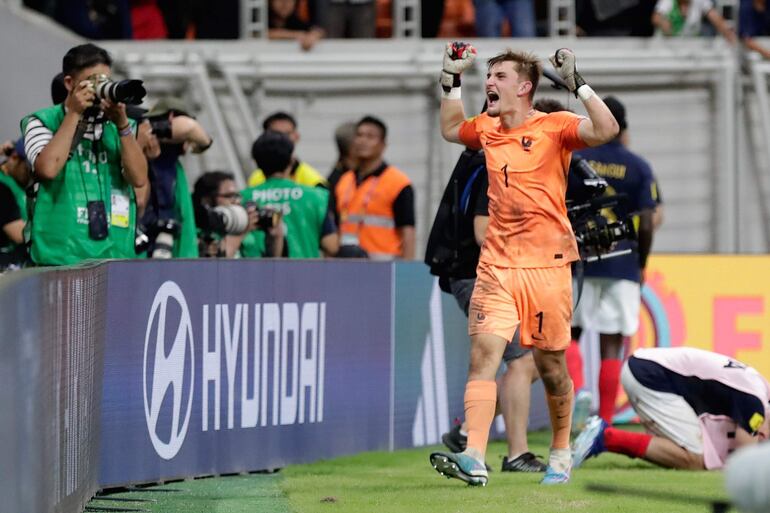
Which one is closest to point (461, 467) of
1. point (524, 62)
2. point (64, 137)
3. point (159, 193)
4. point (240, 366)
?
point (240, 366)

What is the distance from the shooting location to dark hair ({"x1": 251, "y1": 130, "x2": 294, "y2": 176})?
11211mm

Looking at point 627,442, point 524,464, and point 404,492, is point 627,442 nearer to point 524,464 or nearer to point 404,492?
point 524,464

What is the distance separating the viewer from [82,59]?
342 inches

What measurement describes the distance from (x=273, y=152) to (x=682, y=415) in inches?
130

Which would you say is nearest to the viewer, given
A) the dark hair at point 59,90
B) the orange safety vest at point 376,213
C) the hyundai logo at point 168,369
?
the hyundai logo at point 168,369

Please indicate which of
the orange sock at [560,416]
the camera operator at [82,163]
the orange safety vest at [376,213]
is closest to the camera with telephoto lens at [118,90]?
the camera operator at [82,163]

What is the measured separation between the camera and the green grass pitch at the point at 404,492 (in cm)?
763

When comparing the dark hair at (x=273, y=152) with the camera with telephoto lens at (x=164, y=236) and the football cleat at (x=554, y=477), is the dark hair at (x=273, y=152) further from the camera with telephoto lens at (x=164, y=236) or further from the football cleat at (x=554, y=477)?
the football cleat at (x=554, y=477)

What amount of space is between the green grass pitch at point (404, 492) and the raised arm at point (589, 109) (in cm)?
167

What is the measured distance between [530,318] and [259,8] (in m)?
9.23

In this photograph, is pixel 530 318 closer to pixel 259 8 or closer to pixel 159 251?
pixel 159 251

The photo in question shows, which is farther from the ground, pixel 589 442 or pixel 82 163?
pixel 82 163

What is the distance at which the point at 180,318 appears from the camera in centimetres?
866

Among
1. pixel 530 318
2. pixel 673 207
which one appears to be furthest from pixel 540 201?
pixel 673 207
